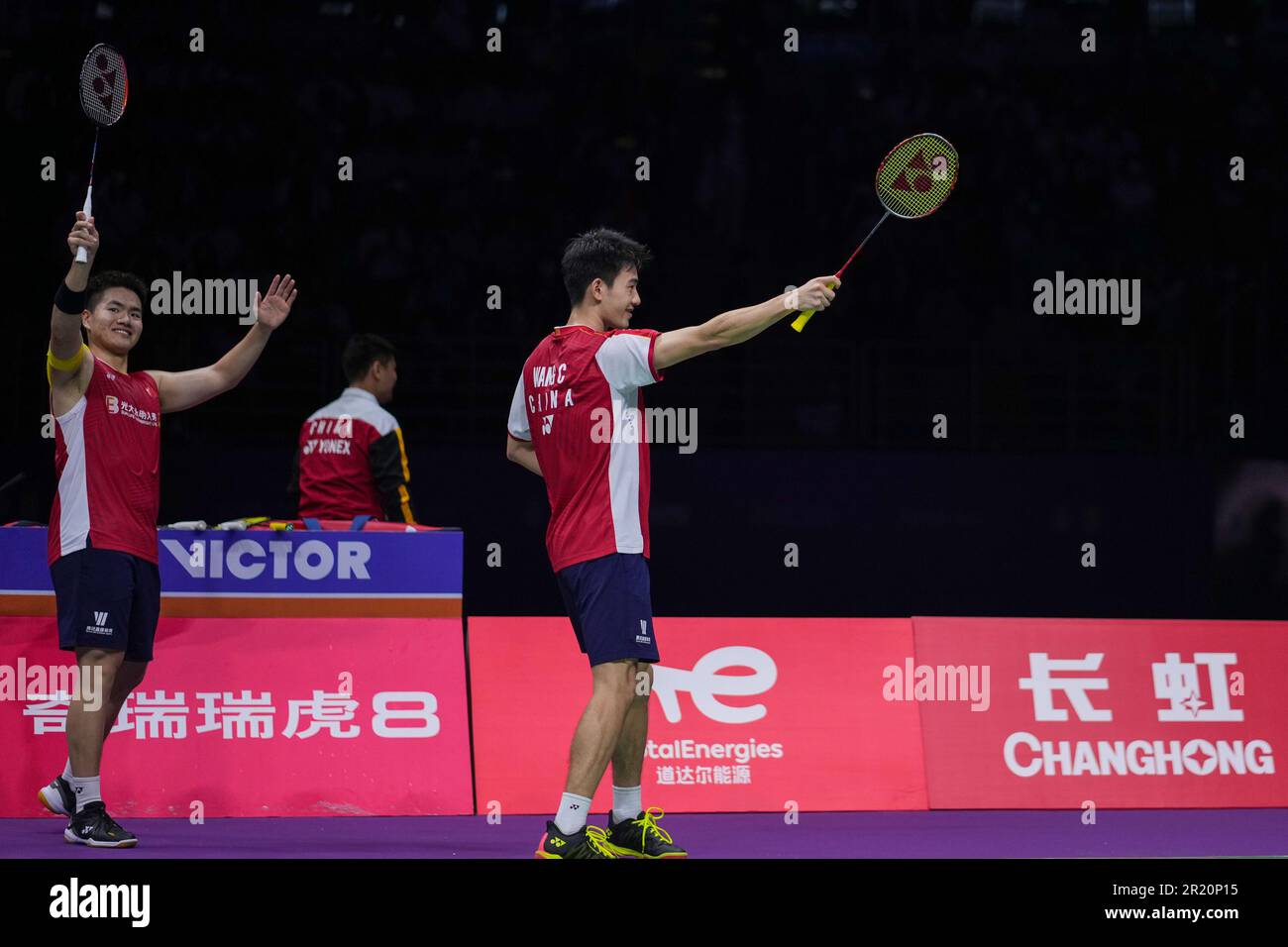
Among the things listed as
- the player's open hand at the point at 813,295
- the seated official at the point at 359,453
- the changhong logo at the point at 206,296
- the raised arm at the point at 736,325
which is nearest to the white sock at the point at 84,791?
the raised arm at the point at 736,325

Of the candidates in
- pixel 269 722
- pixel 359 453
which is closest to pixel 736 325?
pixel 269 722

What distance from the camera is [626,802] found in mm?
4875

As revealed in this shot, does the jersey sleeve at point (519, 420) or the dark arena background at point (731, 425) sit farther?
the dark arena background at point (731, 425)

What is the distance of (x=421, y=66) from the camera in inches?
452

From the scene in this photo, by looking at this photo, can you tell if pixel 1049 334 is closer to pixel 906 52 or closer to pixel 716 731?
pixel 906 52

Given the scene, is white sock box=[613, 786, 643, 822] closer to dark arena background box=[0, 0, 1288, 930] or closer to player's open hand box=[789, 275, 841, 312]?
dark arena background box=[0, 0, 1288, 930]

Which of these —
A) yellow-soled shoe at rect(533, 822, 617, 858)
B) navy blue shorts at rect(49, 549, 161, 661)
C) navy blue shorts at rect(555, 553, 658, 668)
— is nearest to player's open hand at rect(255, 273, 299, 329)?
navy blue shorts at rect(49, 549, 161, 661)

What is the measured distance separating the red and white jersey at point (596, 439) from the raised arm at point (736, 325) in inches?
2.8

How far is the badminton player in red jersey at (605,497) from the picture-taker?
15.1ft

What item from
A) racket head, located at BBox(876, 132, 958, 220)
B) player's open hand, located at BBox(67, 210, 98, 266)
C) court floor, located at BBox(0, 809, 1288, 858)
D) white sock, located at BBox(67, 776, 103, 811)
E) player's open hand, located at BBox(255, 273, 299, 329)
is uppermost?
racket head, located at BBox(876, 132, 958, 220)

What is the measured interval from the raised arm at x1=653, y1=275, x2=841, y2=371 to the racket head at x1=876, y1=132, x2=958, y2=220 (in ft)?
2.97

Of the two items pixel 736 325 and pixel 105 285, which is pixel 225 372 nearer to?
pixel 105 285

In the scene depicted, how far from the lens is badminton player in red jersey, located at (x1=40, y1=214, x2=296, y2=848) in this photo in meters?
5.09

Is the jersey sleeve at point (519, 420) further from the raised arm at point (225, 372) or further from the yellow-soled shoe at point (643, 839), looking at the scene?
the yellow-soled shoe at point (643, 839)
